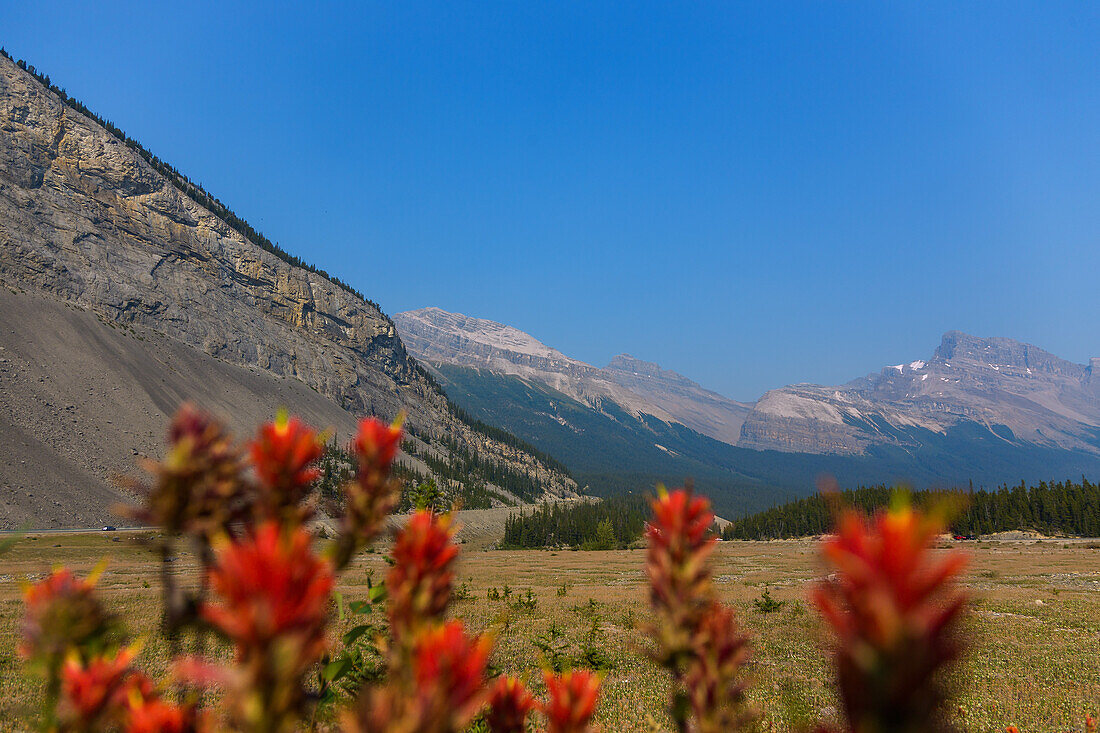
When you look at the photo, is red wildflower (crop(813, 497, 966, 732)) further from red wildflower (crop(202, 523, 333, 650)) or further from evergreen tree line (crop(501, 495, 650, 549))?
evergreen tree line (crop(501, 495, 650, 549))

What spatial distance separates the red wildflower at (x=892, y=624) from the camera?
104 centimetres

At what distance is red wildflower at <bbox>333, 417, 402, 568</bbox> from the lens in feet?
6.30

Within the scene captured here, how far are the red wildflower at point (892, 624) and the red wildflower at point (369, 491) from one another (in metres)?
1.36

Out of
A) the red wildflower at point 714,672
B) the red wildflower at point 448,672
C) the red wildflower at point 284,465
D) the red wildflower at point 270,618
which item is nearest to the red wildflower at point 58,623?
the red wildflower at point 284,465

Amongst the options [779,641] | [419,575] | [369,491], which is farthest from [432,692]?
[779,641]

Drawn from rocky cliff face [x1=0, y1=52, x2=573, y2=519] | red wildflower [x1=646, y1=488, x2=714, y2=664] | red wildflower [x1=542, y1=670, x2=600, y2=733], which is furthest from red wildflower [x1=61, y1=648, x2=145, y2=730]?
rocky cliff face [x1=0, y1=52, x2=573, y2=519]

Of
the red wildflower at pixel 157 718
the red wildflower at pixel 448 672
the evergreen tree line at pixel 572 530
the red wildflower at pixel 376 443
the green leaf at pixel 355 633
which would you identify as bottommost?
the evergreen tree line at pixel 572 530

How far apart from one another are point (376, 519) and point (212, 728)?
0.76m

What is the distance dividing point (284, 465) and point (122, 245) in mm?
195636

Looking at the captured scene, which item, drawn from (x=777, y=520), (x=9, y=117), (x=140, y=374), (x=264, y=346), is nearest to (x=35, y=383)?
(x=140, y=374)

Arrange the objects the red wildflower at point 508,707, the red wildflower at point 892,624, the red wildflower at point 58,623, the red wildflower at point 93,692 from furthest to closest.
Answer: the red wildflower at point 508,707
the red wildflower at point 58,623
the red wildflower at point 93,692
the red wildflower at point 892,624

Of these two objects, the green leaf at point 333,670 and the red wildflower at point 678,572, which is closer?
the red wildflower at point 678,572

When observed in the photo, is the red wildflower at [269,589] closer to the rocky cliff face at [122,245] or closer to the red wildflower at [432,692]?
the red wildflower at [432,692]

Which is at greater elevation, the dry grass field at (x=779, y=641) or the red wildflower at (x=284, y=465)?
the red wildflower at (x=284, y=465)
